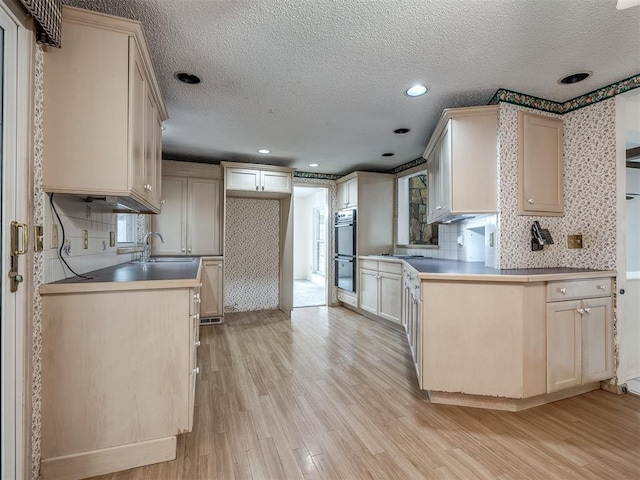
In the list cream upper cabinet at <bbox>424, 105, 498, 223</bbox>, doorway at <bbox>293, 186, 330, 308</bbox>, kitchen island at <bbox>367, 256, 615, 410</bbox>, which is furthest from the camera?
doorway at <bbox>293, 186, 330, 308</bbox>

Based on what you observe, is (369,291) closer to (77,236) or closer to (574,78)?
(574,78)

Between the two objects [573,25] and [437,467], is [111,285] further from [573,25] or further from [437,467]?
[573,25]

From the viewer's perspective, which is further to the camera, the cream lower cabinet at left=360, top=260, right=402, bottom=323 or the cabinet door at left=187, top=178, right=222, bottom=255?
the cabinet door at left=187, top=178, right=222, bottom=255

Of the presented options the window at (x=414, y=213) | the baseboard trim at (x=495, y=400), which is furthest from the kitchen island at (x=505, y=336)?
the window at (x=414, y=213)

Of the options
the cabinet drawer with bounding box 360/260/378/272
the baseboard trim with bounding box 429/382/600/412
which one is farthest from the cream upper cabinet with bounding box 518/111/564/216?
the cabinet drawer with bounding box 360/260/378/272

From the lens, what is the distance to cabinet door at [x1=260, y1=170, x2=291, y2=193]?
14.2 ft

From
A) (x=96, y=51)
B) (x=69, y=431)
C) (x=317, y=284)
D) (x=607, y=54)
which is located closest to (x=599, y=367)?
(x=607, y=54)

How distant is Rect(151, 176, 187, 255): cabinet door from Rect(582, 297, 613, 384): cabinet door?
4.16 meters

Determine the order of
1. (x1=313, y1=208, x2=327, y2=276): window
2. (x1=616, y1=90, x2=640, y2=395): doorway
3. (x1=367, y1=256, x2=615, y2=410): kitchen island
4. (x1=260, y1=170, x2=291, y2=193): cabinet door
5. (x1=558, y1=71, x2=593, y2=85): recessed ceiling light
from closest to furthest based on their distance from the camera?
(x1=367, y1=256, x2=615, y2=410): kitchen island, (x1=558, y1=71, x2=593, y2=85): recessed ceiling light, (x1=616, y1=90, x2=640, y2=395): doorway, (x1=260, y1=170, x2=291, y2=193): cabinet door, (x1=313, y1=208, x2=327, y2=276): window

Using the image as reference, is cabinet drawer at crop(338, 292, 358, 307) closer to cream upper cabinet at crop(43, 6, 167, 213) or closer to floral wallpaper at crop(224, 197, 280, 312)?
floral wallpaper at crop(224, 197, 280, 312)

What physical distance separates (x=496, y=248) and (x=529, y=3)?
156cm

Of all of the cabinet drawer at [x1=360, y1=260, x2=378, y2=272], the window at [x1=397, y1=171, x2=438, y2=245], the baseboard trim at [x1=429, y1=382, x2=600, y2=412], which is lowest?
the baseboard trim at [x1=429, y1=382, x2=600, y2=412]

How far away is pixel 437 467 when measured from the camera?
4.97 ft

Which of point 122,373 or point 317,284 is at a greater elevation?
point 122,373
